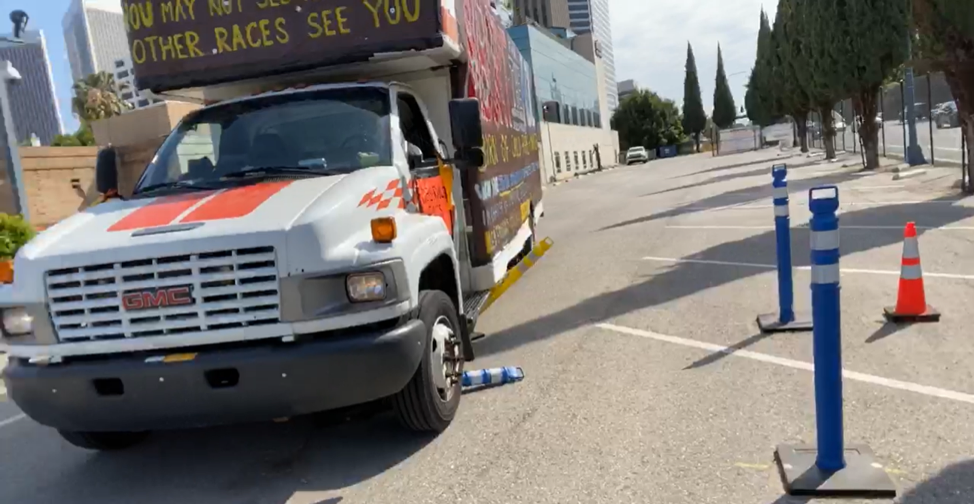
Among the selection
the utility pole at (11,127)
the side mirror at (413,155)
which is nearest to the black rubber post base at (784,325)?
the side mirror at (413,155)

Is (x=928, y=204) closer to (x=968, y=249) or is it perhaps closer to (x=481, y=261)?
(x=968, y=249)

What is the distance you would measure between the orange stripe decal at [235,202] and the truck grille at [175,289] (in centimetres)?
33

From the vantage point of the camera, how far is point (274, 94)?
19.0ft

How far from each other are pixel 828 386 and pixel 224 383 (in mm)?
2900

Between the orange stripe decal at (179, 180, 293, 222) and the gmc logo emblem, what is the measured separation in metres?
0.42

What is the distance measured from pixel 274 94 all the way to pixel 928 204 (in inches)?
462

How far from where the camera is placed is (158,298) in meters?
4.05

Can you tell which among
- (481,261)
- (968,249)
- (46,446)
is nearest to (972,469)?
(481,261)

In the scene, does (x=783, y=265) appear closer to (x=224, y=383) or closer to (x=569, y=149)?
(x=224, y=383)

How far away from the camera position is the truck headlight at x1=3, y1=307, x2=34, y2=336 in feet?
13.8

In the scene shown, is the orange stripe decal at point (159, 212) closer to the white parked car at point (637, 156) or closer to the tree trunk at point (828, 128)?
the tree trunk at point (828, 128)

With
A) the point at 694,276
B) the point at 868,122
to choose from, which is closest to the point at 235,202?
the point at 694,276

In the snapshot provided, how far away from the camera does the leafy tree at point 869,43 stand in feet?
68.3

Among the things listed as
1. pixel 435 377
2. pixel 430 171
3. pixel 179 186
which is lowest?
pixel 435 377
